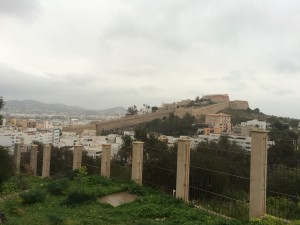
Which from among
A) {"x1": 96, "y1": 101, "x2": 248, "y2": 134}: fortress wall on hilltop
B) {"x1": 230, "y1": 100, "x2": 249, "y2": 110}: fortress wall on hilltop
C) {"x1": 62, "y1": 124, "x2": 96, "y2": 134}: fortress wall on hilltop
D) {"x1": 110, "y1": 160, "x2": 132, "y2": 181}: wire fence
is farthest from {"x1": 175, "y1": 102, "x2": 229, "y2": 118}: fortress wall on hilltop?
{"x1": 110, "y1": 160, "x2": 132, "y2": 181}: wire fence

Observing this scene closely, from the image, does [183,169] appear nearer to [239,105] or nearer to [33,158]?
[33,158]

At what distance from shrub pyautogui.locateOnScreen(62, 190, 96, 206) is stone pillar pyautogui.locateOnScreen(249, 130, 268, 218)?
13.9 ft

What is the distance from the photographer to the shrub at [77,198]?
27.9ft

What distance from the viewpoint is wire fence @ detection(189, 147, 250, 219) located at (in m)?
7.44

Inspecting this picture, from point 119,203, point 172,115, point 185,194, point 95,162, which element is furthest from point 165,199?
point 172,115

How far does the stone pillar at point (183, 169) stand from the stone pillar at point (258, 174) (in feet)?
7.22

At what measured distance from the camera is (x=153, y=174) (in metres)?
10.7

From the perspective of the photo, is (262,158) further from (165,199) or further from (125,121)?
(125,121)

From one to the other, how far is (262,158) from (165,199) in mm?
3014

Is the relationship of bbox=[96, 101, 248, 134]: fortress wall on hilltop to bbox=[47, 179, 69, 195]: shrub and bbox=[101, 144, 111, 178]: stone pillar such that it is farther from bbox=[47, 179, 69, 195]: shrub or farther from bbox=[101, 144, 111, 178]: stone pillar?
bbox=[47, 179, 69, 195]: shrub

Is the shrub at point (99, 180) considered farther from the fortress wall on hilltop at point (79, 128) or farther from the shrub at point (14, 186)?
the fortress wall on hilltop at point (79, 128)

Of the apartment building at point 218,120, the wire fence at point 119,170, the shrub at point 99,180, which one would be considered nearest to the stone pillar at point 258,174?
the shrub at point 99,180

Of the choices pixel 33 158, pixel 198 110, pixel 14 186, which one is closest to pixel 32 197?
pixel 14 186

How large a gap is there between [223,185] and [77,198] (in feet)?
12.6
